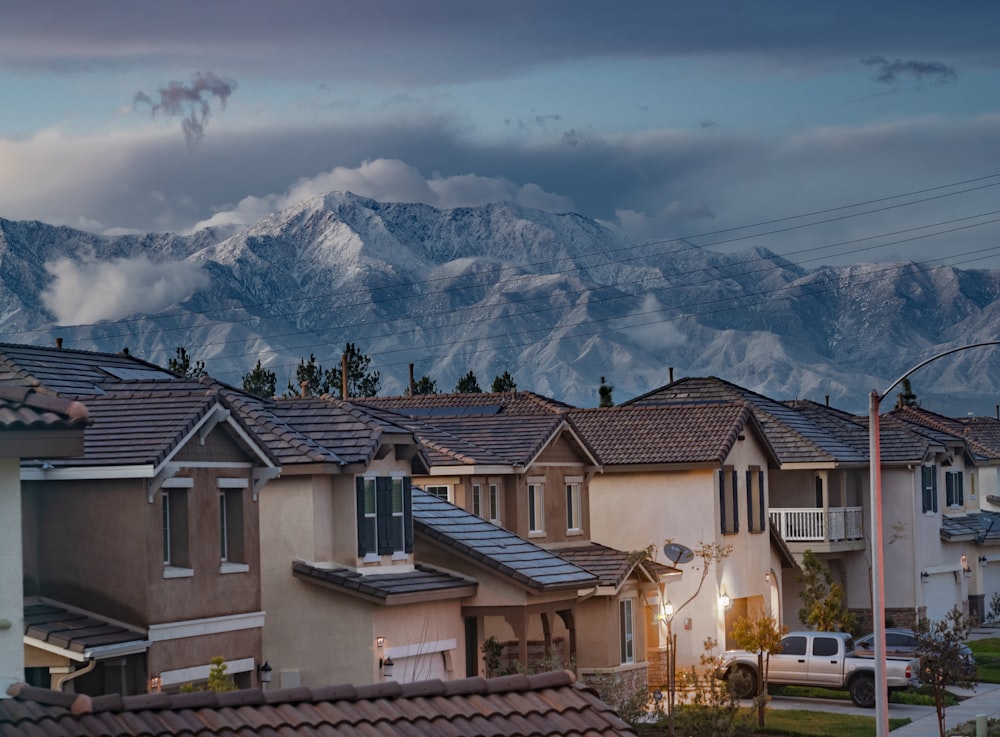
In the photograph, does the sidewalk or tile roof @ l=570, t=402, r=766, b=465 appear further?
tile roof @ l=570, t=402, r=766, b=465

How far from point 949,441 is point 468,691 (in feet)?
188

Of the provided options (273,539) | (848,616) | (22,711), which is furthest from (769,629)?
(22,711)

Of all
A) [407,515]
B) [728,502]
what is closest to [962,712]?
[728,502]

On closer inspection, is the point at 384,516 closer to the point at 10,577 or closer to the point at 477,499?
the point at 477,499

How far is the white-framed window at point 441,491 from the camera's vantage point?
4281 cm

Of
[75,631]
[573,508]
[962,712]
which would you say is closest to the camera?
[75,631]

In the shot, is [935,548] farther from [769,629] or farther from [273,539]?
[273,539]

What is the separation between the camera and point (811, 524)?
5922cm

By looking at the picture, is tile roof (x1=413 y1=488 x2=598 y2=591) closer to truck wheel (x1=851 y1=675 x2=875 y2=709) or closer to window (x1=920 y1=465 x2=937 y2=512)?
truck wheel (x1=851 y1=675 x2=875 y2=709)

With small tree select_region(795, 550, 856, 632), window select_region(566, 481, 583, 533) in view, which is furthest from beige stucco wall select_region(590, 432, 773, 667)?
window select_region(566, 481, 583, 533)

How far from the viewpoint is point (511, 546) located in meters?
38.5

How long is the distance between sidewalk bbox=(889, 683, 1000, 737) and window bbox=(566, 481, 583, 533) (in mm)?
9535

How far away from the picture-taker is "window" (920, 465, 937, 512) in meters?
63.8

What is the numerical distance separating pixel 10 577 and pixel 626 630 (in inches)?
1178
